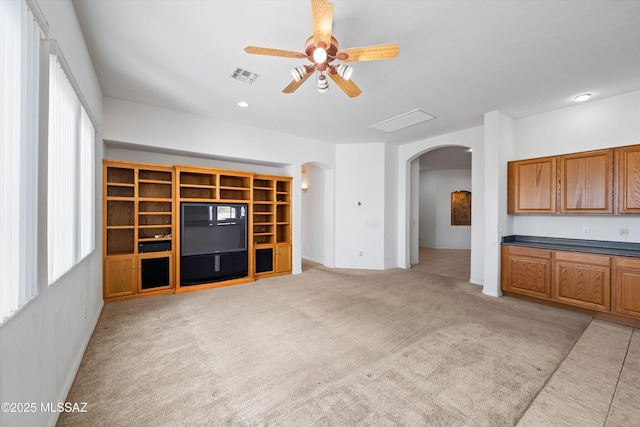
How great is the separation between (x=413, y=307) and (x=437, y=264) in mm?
3513

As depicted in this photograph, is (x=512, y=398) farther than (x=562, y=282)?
No

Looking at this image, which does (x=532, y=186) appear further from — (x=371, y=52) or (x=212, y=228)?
(x=212, y=228)

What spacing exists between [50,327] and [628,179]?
596 centimetres

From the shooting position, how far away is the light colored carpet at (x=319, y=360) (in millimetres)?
1632

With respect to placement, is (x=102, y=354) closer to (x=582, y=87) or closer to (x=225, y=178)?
(x=225, y=178)

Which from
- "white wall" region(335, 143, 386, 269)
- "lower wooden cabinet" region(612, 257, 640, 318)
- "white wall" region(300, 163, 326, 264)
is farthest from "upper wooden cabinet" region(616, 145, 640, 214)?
"white wall" region(300, 163, 326, 264)

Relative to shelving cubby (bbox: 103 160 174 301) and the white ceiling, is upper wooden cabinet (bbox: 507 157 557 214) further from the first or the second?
shelving cubby (bbox: 103 160 174 301)

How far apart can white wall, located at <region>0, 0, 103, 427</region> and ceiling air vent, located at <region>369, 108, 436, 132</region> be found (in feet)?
13.2

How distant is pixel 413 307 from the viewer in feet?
11.4

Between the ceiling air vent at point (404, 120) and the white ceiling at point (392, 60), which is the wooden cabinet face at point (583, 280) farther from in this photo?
the ceiling air vent at point (404, 120)

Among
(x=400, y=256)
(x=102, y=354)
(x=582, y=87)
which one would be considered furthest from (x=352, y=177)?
(x=102, y=354)

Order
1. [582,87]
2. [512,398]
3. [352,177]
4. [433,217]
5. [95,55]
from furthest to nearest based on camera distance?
[433,217]
[352,177]
[582,87]
[95,55]
[512,398]

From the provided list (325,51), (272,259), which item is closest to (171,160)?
(272,259)

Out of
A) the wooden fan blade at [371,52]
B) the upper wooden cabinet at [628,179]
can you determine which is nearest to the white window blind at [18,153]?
the wooden fan blade at [371,52]
